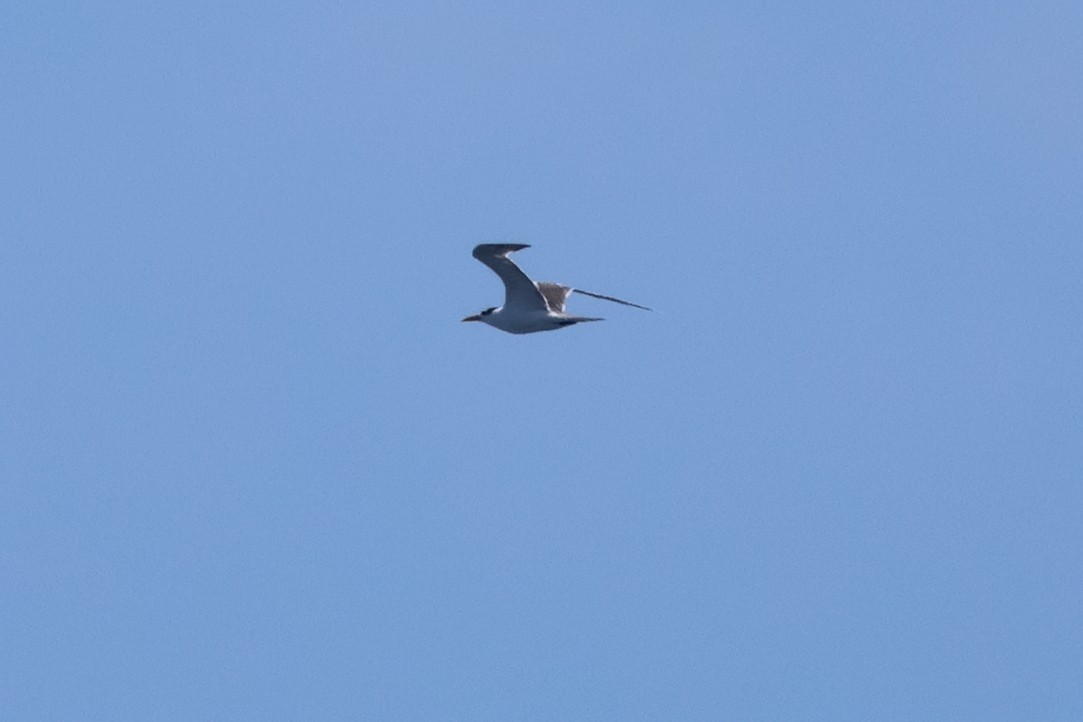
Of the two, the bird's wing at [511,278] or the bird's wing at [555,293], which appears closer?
the bird's wing at [511,278]

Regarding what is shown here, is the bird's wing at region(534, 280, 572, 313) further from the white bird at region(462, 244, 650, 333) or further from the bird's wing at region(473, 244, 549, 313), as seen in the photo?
the bird's wing at region(473, 244, 549, 313)

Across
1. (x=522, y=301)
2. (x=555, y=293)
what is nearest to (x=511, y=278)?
(x=522, y=301)

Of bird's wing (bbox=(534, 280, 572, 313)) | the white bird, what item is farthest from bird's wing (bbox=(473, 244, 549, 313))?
bird's wing (bbox=(534, 280, 572, 313))

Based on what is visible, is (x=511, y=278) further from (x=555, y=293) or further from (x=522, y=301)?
(x=555, y=293)

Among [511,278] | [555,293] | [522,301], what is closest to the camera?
[511,278]

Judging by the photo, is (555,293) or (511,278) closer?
(511,278)

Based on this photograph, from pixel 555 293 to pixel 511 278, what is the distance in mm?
5973

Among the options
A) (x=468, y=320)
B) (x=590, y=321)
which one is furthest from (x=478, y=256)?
(x=468, y=320)

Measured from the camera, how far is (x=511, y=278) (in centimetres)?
5591

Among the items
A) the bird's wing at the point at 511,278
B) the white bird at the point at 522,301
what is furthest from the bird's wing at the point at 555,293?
the bird's wing at the point at 511,278

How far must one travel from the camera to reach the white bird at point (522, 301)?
54.0m

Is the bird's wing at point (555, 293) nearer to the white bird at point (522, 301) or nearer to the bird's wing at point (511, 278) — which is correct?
the white bird at point (522, 301)

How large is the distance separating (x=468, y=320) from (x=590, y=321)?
640cm

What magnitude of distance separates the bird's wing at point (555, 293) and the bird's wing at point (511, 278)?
2.50m
